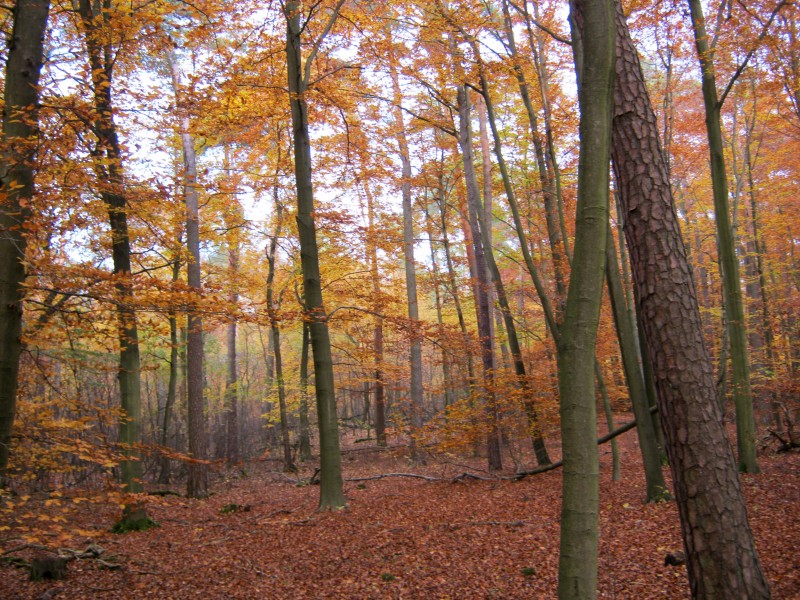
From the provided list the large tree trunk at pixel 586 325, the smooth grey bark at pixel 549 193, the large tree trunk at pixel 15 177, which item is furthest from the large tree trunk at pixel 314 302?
the large tree trunk at pixel 586 325

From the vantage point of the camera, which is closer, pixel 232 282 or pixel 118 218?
pixel 118 218

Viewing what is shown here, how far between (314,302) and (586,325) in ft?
20.6

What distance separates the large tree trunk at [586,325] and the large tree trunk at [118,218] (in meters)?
4.48

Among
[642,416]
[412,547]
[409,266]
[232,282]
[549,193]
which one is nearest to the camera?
[412,547]

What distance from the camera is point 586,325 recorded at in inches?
90.7

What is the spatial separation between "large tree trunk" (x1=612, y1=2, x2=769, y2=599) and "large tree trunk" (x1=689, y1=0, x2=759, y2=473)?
441cm

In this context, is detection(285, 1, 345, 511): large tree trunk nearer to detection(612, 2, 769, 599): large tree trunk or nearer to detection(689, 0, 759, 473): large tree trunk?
detection(612, 2, 769, 599): large tree trunk

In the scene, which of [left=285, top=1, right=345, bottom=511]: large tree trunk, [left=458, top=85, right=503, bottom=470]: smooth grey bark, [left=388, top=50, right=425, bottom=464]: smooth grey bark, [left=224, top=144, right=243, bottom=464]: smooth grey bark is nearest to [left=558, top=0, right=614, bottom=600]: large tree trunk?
[left=285, top=1, right=345, bottom=511]: large tree trunk

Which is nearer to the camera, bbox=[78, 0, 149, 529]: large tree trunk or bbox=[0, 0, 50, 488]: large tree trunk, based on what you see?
bbox=[0, 0, 50, 488]: large tree trunk

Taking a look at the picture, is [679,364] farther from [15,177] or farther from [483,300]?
[483,300]

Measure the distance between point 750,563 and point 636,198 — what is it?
247 centimetres

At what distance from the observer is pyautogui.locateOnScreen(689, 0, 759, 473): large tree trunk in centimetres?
711

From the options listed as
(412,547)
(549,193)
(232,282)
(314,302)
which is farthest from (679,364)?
(232,282)

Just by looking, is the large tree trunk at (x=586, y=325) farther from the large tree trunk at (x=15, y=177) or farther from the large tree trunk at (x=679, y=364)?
the large tree trunk at (x=15, y=177)
